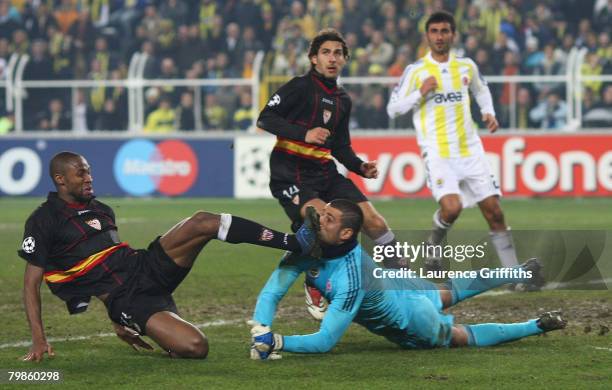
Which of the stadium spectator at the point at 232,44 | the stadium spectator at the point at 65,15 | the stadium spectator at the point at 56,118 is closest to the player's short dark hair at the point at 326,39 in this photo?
the stadium spectator at the point at 56,118

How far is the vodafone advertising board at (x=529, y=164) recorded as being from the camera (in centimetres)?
1842

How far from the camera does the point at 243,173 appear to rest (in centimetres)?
1948

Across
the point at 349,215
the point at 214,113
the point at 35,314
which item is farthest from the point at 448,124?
the point at 214,113

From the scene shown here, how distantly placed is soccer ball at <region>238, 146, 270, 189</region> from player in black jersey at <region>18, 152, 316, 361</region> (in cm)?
1162

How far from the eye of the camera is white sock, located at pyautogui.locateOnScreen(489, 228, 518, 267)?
33.0 feet

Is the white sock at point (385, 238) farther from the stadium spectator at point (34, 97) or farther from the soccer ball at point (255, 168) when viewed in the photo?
the stadium spectator at point (34, 97)

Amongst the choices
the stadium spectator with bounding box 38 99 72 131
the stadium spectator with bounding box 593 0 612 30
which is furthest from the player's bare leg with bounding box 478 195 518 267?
the stadium spectator with bounding box 593 0 612 30

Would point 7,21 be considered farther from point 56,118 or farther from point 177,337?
point 177,337

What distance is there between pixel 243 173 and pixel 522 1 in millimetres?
6217

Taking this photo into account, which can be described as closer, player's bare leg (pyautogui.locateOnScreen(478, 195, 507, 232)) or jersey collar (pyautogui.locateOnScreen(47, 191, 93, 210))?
jersey collar (pyautogui.locateOnScreen(47, 191, 93, 210))

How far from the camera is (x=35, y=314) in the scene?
6.82m

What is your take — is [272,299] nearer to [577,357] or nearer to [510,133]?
[577,357]

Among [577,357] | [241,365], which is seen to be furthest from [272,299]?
[577,357]

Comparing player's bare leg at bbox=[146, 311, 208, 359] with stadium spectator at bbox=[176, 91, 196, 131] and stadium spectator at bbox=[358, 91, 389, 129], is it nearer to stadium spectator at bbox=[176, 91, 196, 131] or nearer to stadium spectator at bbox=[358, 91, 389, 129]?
stadium spectator at bbox=[358, 91, 389, 129]
